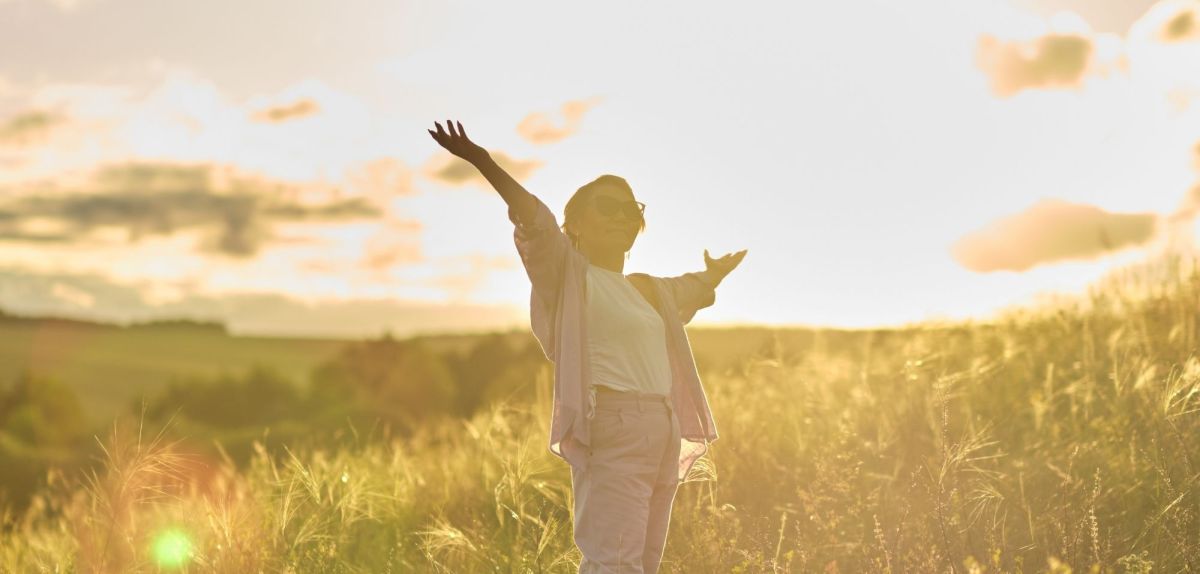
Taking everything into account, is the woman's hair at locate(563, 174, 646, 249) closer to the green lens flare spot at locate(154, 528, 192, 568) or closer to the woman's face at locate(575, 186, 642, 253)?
the woman's face at locate(575, 186, 642, 253)

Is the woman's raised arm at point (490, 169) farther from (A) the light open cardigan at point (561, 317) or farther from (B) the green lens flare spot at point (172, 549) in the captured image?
(B) the green lens flare spot at point (172, 549)

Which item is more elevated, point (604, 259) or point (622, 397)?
point (604, 259)

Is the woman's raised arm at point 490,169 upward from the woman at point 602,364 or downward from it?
upward

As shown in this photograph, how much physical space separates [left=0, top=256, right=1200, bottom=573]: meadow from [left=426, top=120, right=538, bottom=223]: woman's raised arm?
2.07 metres

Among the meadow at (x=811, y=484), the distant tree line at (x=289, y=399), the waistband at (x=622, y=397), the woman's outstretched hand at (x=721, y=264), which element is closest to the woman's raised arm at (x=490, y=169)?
the waistband at (x=622, y=397)

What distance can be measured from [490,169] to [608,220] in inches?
26.8

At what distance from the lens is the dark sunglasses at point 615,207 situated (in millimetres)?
4203

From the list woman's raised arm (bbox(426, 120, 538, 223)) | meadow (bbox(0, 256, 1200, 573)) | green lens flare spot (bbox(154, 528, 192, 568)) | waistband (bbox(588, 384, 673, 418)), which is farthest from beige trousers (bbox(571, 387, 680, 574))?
green lens flare spot (bbox(154, 528, 192, 568))

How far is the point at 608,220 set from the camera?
13.9 feet

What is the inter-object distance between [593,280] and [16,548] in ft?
19.3

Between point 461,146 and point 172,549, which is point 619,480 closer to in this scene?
point 461,146

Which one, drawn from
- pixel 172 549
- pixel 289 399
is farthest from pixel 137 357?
pixel 172 549

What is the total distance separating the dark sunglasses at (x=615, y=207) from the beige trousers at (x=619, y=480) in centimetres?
78

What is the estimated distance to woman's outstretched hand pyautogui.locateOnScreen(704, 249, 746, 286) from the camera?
4.95 meters
